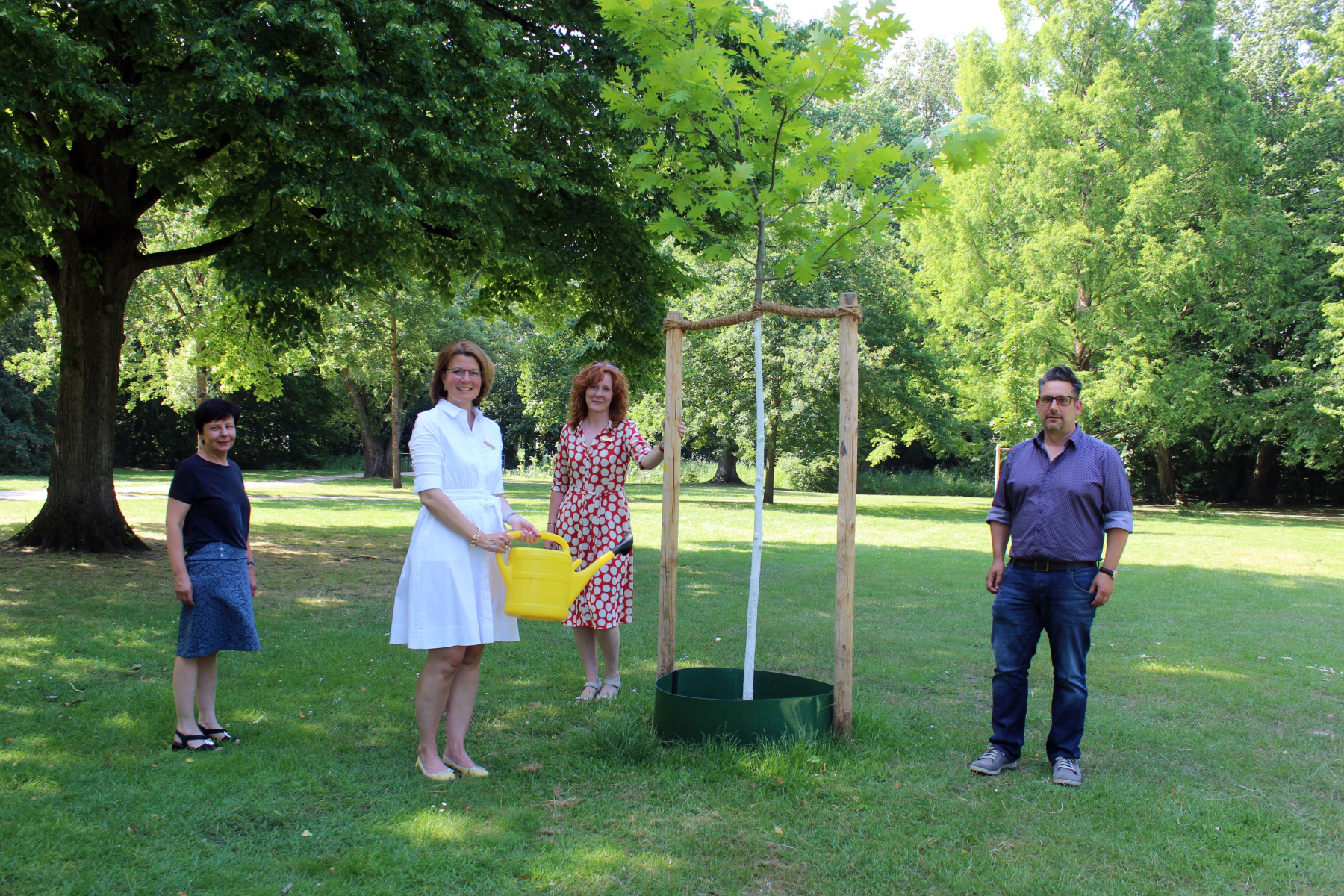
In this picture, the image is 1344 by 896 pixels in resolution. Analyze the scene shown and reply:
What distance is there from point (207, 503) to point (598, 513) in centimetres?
213

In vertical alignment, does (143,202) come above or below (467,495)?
above

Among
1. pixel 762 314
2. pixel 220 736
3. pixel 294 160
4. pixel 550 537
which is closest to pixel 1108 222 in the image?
pixel 294 160

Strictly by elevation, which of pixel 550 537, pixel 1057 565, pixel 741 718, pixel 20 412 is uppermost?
pixel 20 412

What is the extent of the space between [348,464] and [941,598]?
4207 centimetres

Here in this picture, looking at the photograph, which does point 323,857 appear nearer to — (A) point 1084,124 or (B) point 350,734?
(B) point 350,734

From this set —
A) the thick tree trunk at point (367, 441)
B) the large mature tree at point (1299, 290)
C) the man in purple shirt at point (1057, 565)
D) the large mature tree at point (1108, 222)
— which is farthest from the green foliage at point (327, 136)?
the thick tree trunk at point (367, 441)

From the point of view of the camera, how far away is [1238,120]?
26.1m

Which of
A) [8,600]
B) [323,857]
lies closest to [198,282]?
[8,600]

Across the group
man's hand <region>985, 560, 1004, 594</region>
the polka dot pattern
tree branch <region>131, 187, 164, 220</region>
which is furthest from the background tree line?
man's hand <region>985, 560, 1004, 594</region>

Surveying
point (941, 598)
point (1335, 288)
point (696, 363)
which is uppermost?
point (1335, 288)

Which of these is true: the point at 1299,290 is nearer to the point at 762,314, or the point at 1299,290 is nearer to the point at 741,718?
the point at 762,314

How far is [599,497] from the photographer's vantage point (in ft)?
18.0

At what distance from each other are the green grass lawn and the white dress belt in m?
1.31

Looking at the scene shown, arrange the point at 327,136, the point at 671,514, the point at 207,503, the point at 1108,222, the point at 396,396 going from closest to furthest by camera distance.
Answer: the point at 207,503, the point at 671,514, the point at 327,136, the point at 1108,222, the point at 396,396
